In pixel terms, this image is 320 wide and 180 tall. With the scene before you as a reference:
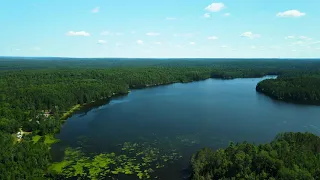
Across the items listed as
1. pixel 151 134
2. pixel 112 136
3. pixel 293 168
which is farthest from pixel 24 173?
pixel 293 168

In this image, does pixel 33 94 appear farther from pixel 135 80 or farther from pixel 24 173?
pixel 135 80

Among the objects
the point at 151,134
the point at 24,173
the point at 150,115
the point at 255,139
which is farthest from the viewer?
the point at 150,115

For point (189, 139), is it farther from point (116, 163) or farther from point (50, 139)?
point (50, 139)

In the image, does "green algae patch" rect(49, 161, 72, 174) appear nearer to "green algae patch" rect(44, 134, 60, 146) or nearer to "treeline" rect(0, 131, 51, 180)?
"treeline" rect(0, 131, 51, 180)

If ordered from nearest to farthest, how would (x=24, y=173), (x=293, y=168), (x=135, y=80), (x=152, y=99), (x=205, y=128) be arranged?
(x=293, y=168)
(x=24, y=173)
(x=205, y=128)
(x=152, y=99)
(x=135, y=80)

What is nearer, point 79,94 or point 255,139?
point 255,139

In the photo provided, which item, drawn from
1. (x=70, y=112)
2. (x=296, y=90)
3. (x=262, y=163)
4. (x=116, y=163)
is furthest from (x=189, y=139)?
(x=296, y=90)

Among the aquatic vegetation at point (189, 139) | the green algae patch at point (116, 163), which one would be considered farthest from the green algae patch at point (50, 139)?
the aquatic vegetation at point (189, 139)
